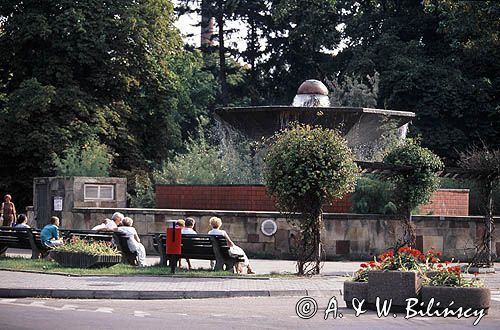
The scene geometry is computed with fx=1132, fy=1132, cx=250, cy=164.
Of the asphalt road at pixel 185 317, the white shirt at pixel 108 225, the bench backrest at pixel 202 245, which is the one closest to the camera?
the asphalt road at pixel 185 317

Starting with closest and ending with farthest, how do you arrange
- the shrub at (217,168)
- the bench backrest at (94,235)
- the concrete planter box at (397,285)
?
the concrete planter box at (397,285), the bench backrest at (94,235), the shrub at (217,168)

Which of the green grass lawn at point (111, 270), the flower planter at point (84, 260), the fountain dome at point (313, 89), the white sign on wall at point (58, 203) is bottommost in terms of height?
the green grass lawn at point (111, 270)

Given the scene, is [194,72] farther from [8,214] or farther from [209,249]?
[209,249]

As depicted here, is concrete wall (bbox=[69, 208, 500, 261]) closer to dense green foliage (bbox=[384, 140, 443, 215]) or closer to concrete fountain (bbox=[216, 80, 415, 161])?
dense green foliage (bbox=[384, 140, 443, 215])

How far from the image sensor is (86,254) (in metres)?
22.7

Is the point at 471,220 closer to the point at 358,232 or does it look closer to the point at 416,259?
the point at 358,232

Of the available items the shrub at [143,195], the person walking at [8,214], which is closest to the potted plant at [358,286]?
the person walking at [8,214]

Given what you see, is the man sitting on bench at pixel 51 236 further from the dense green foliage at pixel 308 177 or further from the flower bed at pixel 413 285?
the flower bed at pixel 413 285

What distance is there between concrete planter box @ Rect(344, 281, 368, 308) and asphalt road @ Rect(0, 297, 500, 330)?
0.18m

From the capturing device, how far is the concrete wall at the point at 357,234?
2773 cm

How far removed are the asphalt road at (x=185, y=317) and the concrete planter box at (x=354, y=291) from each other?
0.18 meters

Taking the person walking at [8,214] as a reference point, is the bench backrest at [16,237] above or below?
below

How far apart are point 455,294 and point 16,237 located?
513 inches

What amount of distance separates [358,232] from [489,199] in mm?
3593
